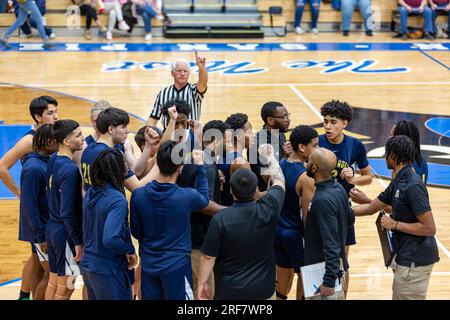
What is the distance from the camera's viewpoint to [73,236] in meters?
5.29

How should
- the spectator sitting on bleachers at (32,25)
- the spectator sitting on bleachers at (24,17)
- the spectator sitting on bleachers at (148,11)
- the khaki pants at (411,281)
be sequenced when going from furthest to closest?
1. the spectator sitting on bleachers at (148,11)
2. the spectator sitting on bleachers at (32,25)
3. the spectator sitting on bleachers at (24,17)
4. the khaki pants at (411,281)

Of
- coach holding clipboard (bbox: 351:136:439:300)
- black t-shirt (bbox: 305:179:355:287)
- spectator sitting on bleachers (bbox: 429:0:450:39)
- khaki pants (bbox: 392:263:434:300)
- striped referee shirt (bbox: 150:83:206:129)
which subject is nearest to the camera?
black t-shirt (bbox: 305:179:355:287)

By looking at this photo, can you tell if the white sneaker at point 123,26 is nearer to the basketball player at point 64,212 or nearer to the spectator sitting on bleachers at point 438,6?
the spectator sitting on bleachers at point 438,6

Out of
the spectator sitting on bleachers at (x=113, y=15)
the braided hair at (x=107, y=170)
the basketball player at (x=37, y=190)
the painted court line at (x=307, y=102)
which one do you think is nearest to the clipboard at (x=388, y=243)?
the braided hair at (x=107, y=170)

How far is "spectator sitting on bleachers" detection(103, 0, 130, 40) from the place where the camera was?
58.2 feet

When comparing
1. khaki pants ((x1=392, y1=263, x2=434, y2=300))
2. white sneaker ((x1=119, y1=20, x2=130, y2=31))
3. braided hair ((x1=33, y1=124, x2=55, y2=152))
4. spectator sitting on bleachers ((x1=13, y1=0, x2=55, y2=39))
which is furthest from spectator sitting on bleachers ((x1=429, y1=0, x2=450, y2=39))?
braided hair ((x1=33, y1=124, x2=55, y2=152))

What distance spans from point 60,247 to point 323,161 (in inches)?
78.4

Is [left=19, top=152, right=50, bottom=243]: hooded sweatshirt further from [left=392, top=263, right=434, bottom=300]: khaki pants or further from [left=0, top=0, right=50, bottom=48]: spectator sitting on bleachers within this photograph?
[left=0, top=0, right=50, bottom=48]: spectator sitting on bleachers

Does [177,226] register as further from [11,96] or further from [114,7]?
[114,7]

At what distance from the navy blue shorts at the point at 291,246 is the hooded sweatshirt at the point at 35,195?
1777 mm

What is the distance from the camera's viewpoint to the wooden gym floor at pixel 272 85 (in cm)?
1122

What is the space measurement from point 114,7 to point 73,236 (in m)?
13.2

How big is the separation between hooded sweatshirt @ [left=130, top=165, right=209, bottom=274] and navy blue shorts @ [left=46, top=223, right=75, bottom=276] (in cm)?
76
